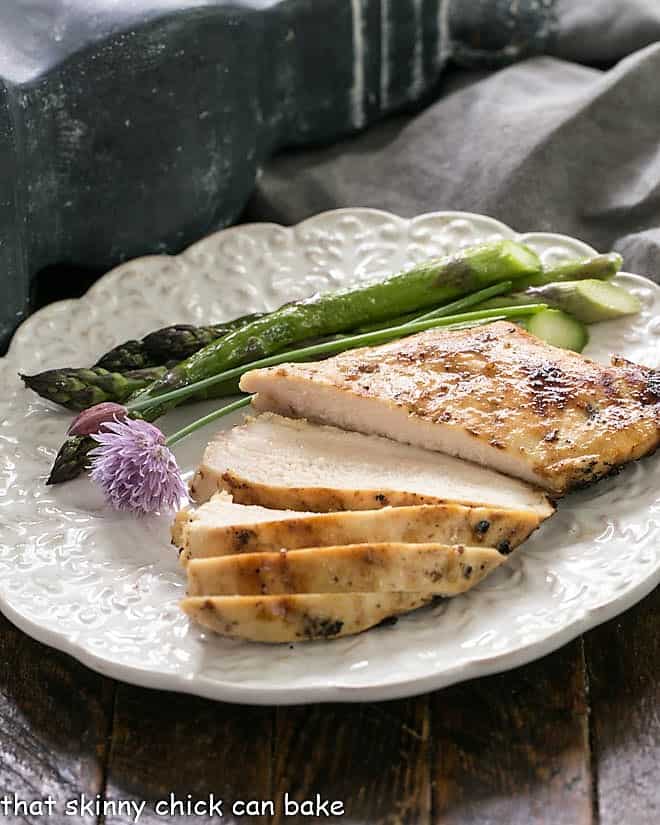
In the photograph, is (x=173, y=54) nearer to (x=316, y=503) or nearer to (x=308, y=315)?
(x=308, y=315)

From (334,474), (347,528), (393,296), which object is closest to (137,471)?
(334,474)

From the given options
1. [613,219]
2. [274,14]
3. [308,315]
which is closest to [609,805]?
[308,315]

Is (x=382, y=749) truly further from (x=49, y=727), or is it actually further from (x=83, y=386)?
(x=83, y=386)

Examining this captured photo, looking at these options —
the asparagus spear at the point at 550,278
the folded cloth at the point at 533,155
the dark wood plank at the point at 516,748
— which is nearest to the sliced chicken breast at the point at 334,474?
the dark wood plank at the point at 516,748

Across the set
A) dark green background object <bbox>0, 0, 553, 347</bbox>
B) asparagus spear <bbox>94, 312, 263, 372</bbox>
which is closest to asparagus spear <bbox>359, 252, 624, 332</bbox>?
asparagus spear <bbox>94, 312, 263, 372</bbox>

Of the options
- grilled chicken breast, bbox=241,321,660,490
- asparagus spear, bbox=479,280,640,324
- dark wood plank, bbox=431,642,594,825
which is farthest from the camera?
asparagus spear, bbox=479,280,640,324

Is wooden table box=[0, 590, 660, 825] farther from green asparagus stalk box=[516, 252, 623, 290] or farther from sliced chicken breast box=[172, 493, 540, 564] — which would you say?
green asparagus stalk box=[516, 252, 623, 290]
